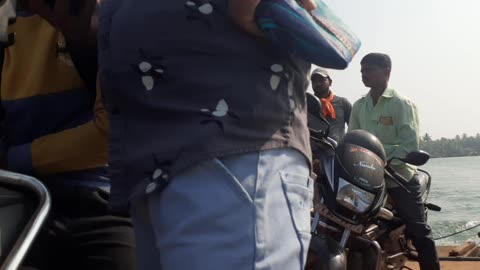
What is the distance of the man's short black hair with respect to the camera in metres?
4.35

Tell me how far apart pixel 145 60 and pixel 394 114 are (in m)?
3.45

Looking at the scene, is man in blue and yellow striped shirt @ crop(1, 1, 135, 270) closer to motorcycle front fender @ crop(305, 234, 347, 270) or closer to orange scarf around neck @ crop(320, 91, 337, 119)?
motorcycle front fender @ crop(305, 234, 347, 270)

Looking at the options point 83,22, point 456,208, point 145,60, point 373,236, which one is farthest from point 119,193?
point 456,208

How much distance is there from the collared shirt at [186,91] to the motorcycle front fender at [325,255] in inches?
63.3

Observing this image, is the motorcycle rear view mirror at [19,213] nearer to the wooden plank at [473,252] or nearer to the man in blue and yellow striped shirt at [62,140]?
the man in blue and yellow striped shirt at [62,140]

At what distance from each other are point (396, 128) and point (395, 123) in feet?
0.12

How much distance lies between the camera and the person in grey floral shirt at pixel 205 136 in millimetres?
866

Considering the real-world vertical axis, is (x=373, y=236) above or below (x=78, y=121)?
below

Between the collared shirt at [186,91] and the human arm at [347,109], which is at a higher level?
the collared shirt at [186,91]

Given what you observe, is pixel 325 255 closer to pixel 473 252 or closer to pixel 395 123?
pixel 395 123

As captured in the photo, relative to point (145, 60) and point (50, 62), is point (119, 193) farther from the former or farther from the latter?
Result: point (50, 62)

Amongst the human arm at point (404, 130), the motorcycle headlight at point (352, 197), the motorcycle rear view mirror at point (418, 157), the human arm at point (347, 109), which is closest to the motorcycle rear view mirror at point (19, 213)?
the motorcycle headlight at point (352, 197)

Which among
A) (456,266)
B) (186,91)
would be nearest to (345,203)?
(186,91)

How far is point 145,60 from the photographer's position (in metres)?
0.95
